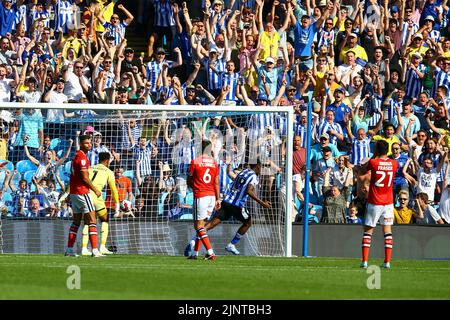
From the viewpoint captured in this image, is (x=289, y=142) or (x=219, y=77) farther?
(x=219, y=77)

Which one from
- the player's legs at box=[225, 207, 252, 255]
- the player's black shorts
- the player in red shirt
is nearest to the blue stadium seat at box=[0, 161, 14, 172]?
the player in red shirt

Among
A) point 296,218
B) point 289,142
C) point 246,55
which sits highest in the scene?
point 246,55

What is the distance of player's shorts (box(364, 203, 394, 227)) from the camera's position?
64.2 feet

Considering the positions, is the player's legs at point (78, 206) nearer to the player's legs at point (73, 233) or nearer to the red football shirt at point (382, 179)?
the player's legs at point (73, 233)

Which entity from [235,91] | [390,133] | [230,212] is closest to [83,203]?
[230,212]

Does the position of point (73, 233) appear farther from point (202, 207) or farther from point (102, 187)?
point (202, 207)

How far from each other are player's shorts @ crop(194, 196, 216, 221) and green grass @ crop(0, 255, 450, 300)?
79 cm

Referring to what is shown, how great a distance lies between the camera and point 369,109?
29.2 meters

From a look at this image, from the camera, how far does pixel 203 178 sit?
70.5ft

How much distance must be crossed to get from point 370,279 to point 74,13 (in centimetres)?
1551
